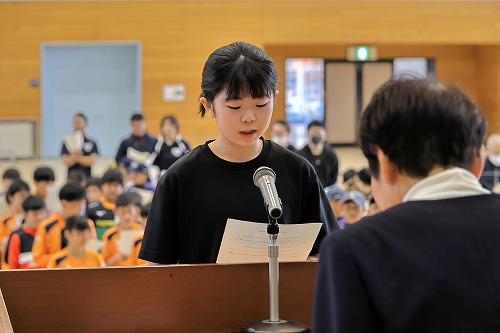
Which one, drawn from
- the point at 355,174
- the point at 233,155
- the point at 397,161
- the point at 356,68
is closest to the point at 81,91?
the point at 356,68

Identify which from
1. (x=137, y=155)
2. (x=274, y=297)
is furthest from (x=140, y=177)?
(x=274, y=297)

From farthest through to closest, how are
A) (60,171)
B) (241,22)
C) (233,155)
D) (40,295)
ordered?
(241,22) → (60,171) → (233,155) → (40,295)

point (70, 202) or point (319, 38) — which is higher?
point (319, 38)

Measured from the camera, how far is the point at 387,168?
150cm

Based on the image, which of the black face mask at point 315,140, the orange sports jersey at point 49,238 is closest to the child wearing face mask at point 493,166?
the black face mask at point 315,140

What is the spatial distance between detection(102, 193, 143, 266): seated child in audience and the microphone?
390 cm

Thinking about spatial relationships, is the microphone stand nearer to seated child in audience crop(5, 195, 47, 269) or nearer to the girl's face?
the girl's face

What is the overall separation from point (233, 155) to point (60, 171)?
10.9 m

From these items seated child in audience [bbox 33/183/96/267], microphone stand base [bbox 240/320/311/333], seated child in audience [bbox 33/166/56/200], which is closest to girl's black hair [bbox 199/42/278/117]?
microphone stand base [bbox 240/320/311/333]

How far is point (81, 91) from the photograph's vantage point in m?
14.3

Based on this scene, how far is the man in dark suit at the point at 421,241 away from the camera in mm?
1417

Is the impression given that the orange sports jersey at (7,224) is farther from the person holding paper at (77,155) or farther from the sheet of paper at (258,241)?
the sheet of paper at (258,241)

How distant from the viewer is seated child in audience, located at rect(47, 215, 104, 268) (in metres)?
5.75

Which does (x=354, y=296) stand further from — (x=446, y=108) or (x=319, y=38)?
(x=319, y=38)
